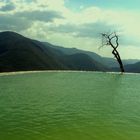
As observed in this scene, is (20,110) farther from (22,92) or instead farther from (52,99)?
(22,92)

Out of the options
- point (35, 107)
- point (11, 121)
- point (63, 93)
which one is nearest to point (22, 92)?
point (63, 93)

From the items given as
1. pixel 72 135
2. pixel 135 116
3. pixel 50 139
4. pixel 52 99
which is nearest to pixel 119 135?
pixel 72 135

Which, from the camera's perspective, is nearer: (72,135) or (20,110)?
(72,135)

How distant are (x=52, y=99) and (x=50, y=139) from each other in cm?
1048

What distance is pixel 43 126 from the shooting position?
55.8ft

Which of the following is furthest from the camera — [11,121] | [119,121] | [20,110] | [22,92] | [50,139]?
[22,92]

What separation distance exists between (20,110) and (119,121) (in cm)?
609

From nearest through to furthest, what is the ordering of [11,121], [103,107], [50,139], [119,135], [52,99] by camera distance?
[50,139] < [119,135] < [11,121] < [103,107] < [52,99]

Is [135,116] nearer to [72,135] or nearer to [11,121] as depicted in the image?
Answer: [72,135]

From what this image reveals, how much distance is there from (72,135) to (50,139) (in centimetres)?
129

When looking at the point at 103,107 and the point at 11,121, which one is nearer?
the point at 11,121

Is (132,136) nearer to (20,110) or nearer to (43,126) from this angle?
(43,126)

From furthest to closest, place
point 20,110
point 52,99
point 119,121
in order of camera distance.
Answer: point 52,99, point 20,110, point 119,121

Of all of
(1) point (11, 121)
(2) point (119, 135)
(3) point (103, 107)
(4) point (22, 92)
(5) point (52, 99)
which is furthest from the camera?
(4) point (22, 92)
